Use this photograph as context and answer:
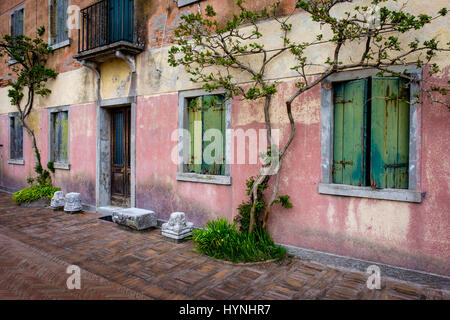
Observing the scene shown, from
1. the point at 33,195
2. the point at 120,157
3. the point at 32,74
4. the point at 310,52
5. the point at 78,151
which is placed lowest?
the point at 33,195

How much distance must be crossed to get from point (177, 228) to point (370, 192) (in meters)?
3.30

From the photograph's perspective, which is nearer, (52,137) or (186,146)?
(186,146)

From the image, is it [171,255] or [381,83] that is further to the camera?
[171,255]

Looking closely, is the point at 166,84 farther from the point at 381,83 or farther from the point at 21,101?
the point at 21,101

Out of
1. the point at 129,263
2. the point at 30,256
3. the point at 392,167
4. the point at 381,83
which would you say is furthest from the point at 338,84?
the point at 30,256

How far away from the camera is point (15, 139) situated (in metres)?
11.1

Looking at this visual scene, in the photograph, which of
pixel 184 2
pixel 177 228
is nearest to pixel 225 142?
pixel 177 228

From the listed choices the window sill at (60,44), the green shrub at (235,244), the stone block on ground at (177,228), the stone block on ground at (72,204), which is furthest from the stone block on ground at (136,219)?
the window sill at (60,44)

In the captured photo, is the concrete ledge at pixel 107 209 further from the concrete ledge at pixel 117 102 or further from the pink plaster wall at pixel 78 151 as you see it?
the concrete ledge at pixel 117 102

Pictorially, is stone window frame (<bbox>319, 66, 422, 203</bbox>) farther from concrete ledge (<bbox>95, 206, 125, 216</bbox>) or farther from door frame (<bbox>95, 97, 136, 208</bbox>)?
concrete ledge (<bbox>95, 206, 125, 216</bbox>)

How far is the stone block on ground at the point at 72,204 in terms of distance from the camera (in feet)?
26.0

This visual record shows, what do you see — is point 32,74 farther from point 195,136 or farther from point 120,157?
point 195,136

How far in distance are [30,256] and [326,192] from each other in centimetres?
472

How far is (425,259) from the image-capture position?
3924 mm
